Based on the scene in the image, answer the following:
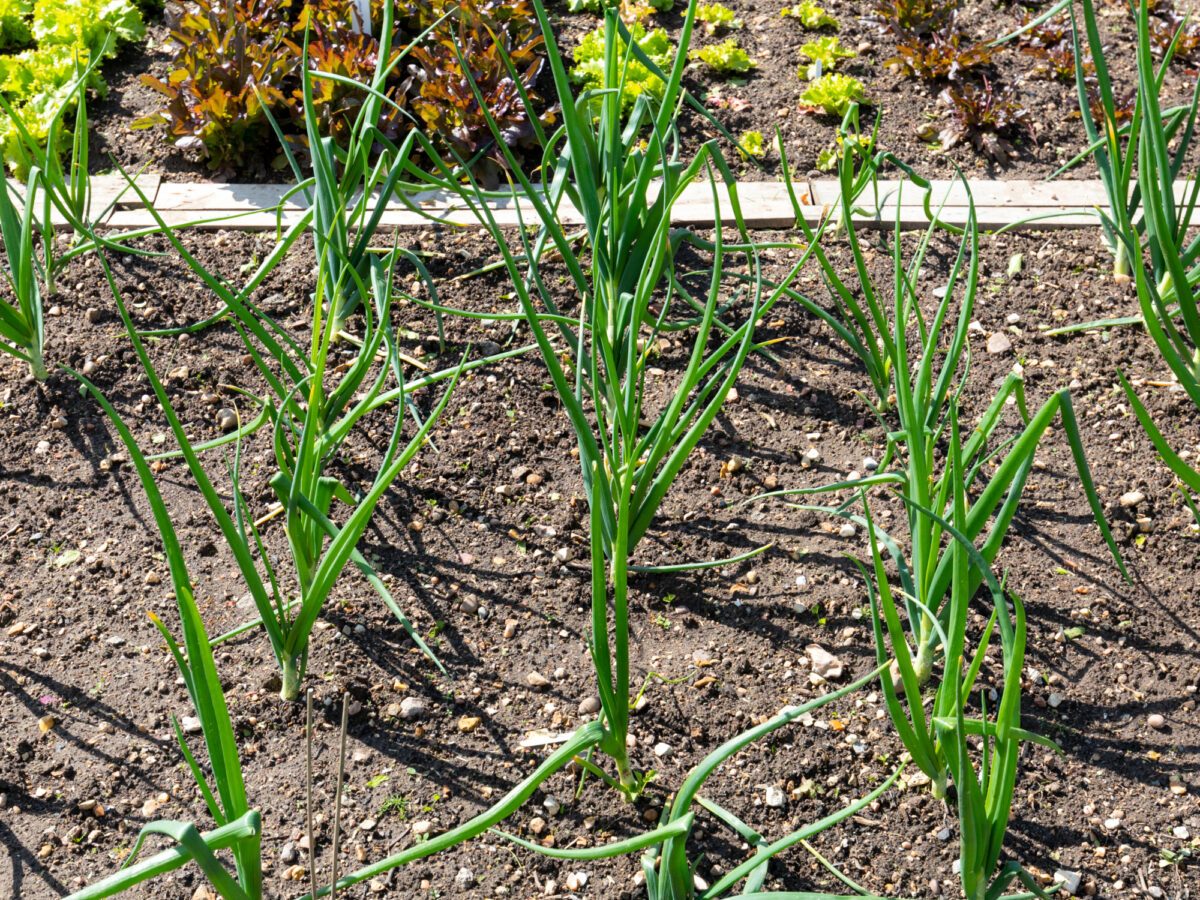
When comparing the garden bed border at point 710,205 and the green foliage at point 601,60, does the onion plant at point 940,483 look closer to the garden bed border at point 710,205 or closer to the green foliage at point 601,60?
the garden bed border at point 710,205

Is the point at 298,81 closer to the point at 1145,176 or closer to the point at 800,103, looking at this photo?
the point at 800,103

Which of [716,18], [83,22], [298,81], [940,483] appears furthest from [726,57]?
[940,483]

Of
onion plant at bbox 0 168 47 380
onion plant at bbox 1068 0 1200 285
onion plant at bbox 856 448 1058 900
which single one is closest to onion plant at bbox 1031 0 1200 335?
onion plant at bbox 1068 0 1200 285

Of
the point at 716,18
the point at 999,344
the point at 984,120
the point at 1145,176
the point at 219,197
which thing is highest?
the point at 716,18

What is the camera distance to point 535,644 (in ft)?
5.98

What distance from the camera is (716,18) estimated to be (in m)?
3.35

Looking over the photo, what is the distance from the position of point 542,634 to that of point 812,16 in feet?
7.99

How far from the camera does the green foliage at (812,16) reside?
338 centimetres

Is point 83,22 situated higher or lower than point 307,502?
higher

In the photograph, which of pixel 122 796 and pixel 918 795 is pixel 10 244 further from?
pixel 918 795

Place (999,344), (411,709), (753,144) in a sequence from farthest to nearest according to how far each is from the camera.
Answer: (753,144) → (999,344) → (411,709)

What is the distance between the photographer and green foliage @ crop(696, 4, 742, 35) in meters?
3.34

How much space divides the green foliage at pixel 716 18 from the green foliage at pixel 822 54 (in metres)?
0.29

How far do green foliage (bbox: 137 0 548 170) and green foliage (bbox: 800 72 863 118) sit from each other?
2.60ft
